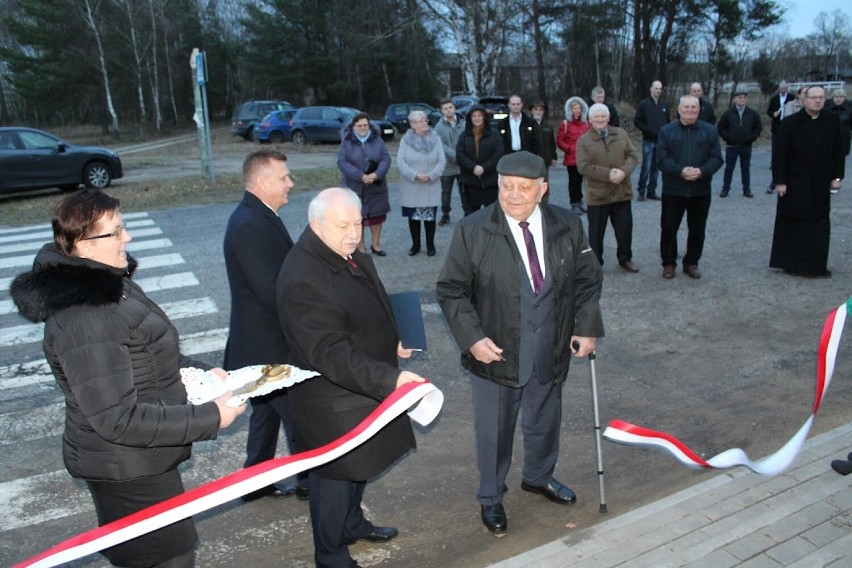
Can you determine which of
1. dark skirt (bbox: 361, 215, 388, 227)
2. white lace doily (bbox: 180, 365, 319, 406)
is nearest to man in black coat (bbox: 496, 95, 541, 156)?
dark skirt (bbox: 361, 215, 388, 227)

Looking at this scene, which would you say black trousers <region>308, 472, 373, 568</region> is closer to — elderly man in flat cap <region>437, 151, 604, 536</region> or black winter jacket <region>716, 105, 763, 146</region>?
elderly man in flat cap <region>437, 151, 604, 536</region>

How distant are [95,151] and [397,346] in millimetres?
16162

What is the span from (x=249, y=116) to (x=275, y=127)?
11.8ft

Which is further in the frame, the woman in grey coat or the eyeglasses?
the woman in grey coat

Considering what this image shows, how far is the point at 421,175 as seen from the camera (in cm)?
981

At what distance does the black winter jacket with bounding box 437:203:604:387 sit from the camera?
12.5 ft

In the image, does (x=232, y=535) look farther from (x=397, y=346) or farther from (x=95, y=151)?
(x=95, y=151)

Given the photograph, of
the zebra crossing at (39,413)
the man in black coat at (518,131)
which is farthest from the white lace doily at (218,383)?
the man in black coat at (518,131)

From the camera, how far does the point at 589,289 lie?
4039mm

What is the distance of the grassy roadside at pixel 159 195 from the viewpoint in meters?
14.9

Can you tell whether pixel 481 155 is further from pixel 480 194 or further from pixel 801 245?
pixel 801 245

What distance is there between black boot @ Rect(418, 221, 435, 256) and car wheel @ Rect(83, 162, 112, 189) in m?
10.4

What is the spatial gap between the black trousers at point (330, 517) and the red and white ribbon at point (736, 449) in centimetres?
136

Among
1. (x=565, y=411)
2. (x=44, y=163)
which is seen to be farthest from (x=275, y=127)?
(x=565, y=411)
